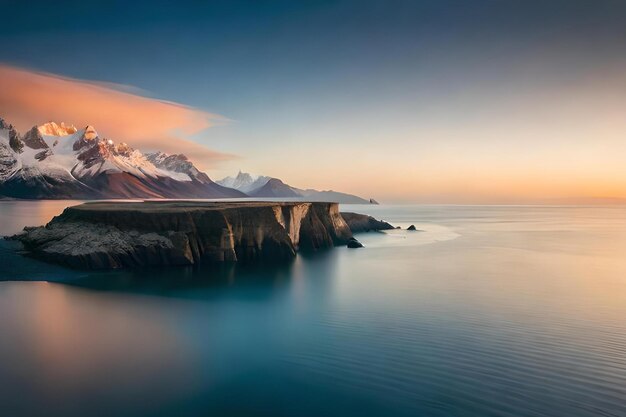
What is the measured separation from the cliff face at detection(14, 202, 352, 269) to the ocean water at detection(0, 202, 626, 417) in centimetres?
227

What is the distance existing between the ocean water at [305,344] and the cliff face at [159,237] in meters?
2.27

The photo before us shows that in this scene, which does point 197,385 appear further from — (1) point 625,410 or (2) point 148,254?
(2) point 148,254

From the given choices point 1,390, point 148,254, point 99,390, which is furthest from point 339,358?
point 148,254

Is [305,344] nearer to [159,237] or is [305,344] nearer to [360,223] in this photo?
[159,237]

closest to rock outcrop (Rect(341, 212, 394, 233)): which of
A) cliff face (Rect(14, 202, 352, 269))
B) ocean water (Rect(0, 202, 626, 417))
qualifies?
cliff face (Rect(14, 202, 352, 269))

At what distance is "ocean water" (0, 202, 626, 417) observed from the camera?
541 inches

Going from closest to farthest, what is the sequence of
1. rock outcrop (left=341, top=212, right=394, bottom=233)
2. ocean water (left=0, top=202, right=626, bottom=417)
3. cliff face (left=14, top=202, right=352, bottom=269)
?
ocean water (left=0, top=202, right=626, bottom=417) → cliff face (left=14, top=202, right=352, bottom=269) → rock outcrop (left=341, top=212, right=394, bottom=233)

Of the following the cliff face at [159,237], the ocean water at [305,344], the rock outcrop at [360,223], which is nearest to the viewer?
the ocean water at [305,344]

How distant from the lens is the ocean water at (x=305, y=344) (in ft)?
45.1

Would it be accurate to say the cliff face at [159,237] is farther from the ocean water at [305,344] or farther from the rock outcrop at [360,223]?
the rock outcrop at [360,223]

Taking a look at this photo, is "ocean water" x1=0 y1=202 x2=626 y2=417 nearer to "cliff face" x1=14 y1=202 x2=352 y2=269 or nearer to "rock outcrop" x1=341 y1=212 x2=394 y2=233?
"cliff face" x1=14 y1=202 x2=352 y2=269

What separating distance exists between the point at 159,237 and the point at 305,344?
2644 cm

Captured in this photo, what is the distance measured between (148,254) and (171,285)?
8430 mm

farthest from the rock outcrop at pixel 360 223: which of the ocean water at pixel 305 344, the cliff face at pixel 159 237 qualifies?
the ocean water at pixel 305 344
